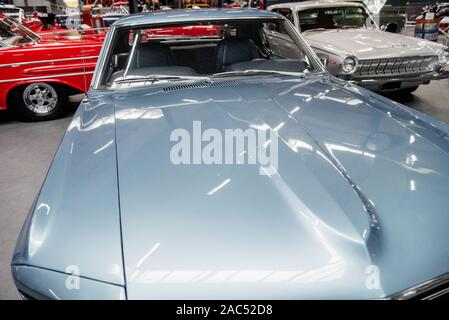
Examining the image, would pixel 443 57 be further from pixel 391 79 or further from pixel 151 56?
pixel 151 56

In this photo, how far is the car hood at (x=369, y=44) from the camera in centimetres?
432

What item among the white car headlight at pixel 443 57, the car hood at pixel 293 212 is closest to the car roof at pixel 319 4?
the white car headlight at pixel 443 57

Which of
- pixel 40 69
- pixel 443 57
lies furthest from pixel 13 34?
pixel 443 57

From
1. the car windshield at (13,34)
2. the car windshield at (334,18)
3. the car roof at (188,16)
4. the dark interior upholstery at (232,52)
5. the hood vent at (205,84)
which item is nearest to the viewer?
the hood vent at (205,84)

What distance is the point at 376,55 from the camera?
169 inches

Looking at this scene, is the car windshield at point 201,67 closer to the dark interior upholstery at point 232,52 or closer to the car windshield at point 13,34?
the dark interior upholstery at point 232,52

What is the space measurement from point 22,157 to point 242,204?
3.48 metres

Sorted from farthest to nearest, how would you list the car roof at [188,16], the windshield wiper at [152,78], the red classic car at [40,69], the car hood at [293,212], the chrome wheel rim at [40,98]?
the chrome wheel rim at [40,98] → the red classic car at [40,69] → the car roof at [188,16] → the windshield wiper at [152,78] → the car hood at [293,212]

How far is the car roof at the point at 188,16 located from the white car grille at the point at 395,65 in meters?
2.26

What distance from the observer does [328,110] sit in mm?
1656

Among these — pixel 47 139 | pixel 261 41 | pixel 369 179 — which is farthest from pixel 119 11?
pixel 369 179

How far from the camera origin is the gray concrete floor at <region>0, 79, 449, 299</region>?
93.7 inches

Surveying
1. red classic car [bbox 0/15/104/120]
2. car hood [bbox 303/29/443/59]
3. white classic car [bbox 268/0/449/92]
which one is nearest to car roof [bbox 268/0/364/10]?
white classic car [bbox 268/0/449/92]
